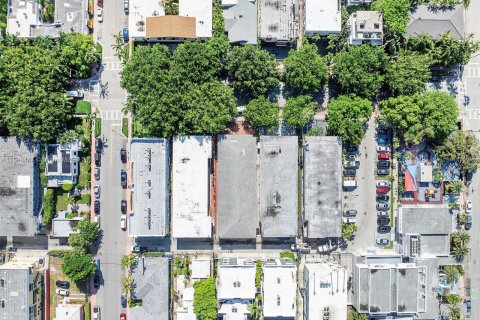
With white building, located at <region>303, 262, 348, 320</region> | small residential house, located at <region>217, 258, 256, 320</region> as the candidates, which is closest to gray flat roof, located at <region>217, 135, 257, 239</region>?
small residential house, located at <region>217, 258, 256, 320</region>

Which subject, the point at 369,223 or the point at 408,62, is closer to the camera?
the point at 408,62

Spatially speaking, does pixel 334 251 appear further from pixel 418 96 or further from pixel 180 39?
pixel 180 39

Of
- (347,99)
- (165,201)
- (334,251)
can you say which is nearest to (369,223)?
(334,251)

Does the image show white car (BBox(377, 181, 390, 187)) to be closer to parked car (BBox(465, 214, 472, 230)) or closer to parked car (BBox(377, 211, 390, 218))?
parked car (BBox(377, 211, 390, 218))

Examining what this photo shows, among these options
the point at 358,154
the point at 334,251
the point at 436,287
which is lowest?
the point at 436,287

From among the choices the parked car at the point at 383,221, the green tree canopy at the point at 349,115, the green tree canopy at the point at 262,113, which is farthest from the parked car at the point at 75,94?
the parked car at the point at 383,221

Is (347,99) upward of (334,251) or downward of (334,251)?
upward
